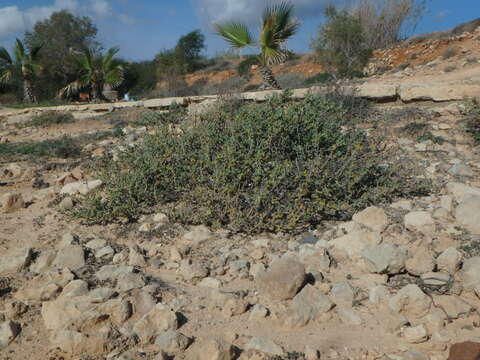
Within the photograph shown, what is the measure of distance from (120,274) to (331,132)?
7.27 feet

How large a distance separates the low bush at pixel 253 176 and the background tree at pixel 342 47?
32.5 feet

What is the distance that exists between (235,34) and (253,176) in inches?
224

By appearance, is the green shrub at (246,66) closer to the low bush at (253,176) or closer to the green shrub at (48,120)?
the green shrub at (48,120)

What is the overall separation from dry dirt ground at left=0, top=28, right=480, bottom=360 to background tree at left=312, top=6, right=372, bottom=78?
10595 millimetres

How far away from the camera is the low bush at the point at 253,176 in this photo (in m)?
2.99

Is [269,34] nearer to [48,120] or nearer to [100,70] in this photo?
[48,120]

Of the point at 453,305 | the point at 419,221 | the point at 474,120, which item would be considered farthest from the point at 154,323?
the point at 474,120

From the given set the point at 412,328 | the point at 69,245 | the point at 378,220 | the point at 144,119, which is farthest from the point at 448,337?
the point at 144,119

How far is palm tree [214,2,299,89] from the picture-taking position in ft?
25.9

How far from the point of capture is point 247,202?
3.06 metres

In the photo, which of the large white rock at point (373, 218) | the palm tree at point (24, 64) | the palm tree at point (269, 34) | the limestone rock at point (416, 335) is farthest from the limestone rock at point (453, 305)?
the palm tree at point (24, 64)

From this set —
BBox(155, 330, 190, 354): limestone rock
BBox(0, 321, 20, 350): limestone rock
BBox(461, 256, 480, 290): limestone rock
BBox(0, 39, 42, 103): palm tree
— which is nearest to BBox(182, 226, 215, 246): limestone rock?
BBox(155, 330, 190, 354): limestone rock

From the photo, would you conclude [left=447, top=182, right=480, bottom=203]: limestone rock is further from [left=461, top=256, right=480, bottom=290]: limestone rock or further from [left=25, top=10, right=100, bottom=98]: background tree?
[left=25, top=10, right=100, bottom=98]: background tree

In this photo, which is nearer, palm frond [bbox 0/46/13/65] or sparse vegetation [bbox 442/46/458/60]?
sparse vegetation [bbox 442/46/458/60]
